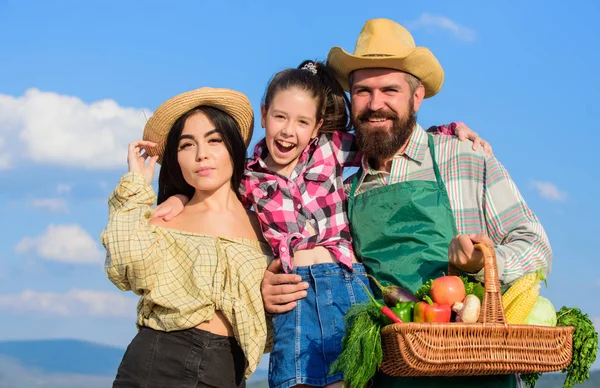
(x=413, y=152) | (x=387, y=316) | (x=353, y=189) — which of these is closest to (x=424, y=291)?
(x=387, y=316)

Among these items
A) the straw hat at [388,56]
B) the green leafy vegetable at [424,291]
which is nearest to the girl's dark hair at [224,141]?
the straw hat at [388,56]

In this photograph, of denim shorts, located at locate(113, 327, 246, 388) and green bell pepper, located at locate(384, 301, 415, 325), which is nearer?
green bell pepper, located at locate(384, 301, 415, 325)

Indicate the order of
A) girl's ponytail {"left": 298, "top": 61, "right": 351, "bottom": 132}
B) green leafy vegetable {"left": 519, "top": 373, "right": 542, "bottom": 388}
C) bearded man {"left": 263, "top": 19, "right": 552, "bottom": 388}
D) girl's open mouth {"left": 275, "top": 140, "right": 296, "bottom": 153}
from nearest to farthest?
green leafy vegetable {"left": 519, "top": 373, "right": 542, "bottom": 388} < bearded man {"left": 263, "top": 19, "right": 552, "bottom": 388} < girl's open mouth {"left": 275, "top": 140, "right": 296, "bottom": 153} < girl's ponytail {"left": 298, "top": 61, "right": 351, "bottom": 132}

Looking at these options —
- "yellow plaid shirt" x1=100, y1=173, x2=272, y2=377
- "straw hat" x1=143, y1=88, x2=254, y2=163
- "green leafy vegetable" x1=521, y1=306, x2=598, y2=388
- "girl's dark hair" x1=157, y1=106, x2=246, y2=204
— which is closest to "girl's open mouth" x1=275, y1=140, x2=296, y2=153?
"girl's dark hair" x1=157, y1=106, x2=246, y2=204

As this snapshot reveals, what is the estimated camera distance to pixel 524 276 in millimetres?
4793

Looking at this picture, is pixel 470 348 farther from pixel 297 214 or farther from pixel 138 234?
pixel 138 234

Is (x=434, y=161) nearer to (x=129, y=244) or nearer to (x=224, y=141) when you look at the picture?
(x=224, y=141)

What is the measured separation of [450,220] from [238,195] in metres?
1.59

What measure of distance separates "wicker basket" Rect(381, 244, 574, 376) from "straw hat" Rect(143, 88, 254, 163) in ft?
7.20

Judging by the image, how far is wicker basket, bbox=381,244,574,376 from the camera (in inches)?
162

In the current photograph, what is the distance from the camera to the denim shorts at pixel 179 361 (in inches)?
203

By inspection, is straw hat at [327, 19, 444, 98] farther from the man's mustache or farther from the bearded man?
the man's mustache

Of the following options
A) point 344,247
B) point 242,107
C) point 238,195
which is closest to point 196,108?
point 242,107

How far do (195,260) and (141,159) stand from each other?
40.5 inches
